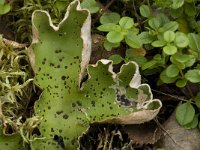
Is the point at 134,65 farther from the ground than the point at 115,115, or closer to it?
farther from the ground

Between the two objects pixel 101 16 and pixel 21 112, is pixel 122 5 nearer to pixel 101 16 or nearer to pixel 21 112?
pixel 101 16

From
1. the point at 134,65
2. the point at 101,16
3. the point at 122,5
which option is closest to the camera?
the point at 134,65

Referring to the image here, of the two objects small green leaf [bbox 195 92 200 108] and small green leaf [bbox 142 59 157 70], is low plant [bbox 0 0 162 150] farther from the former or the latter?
small green leaf [bbox 195 92 200 108]

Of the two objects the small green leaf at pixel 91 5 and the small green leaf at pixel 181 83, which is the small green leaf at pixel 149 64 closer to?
the small green leaf at pixel 181 83

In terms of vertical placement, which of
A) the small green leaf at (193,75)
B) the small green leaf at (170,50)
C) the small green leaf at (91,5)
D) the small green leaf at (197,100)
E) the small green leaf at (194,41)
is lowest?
the small green leaf at (197,100)

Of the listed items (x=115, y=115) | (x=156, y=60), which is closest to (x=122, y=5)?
(x=156, y=60)

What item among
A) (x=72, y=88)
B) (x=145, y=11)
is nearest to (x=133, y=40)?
(x=145, y=11)

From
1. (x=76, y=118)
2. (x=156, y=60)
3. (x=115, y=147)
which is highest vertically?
(x=156, y=60)

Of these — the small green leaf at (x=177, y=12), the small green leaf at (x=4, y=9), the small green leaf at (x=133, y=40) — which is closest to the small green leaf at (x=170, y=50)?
the small green leaf at (x=133, y=40)
